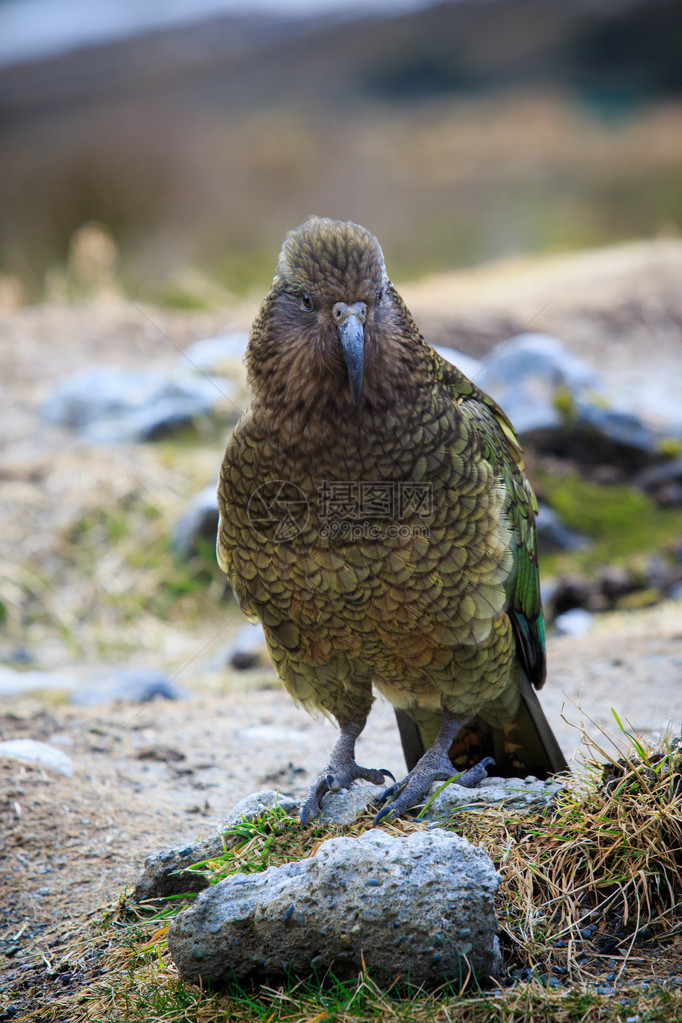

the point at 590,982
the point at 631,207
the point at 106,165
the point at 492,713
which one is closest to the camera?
the point at 590,982

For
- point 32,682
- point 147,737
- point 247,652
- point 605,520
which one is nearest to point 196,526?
point 247,652

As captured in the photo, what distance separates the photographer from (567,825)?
2916 mm

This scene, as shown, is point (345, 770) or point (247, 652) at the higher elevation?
point (247, 652)

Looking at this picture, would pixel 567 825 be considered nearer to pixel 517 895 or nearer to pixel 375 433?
pixel 517 895

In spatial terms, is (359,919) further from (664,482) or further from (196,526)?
(664,482)

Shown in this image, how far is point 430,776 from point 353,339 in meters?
1.81

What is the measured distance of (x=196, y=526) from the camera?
802cm

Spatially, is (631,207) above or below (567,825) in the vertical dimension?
above

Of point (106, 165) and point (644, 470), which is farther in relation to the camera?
point (106, 165)

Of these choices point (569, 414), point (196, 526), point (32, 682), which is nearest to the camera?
point (32, 682)

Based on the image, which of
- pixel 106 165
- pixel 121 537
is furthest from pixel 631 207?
pixel 121 537

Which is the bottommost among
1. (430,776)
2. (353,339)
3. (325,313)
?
(430,776)

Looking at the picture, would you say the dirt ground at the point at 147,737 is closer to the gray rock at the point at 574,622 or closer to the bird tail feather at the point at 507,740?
the gray rock at the point at 574,622

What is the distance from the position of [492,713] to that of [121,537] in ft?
18.2
